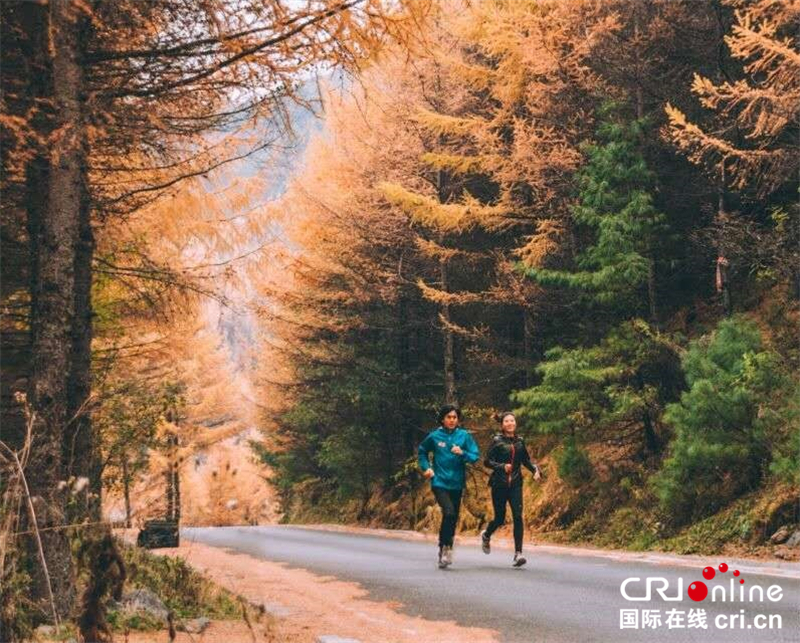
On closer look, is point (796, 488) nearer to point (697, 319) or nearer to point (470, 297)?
point (697, 319)

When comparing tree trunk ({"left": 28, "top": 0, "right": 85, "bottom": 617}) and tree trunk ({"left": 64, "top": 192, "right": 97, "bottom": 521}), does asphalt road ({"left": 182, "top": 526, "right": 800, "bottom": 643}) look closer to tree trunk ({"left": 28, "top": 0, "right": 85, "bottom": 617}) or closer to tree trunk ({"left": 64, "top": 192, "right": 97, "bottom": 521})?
tree trunk ({"left": 64, "top": 192, "right": 97, "bottom": 521})

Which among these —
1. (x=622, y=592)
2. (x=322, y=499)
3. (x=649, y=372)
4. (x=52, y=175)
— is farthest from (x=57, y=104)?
(x=322, y=499)

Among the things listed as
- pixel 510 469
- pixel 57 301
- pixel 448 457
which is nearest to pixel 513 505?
pixel 510 469

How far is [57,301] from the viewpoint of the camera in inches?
301

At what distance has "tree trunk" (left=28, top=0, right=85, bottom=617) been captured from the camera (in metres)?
7.51

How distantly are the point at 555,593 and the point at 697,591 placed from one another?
1.43 meters

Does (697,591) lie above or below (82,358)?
below

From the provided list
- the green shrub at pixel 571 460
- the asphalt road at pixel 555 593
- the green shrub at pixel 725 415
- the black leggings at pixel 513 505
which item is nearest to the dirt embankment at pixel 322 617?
the asphalt road at pixel 555 593

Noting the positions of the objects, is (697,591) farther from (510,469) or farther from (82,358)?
(82,358)

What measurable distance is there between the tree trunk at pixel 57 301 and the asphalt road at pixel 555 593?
339 cm

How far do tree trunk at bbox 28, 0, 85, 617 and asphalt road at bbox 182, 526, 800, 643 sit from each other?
3.39 m

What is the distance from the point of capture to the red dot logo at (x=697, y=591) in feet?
28.4

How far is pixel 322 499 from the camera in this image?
3881 centimetres

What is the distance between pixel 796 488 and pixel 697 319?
7105 millimetres
